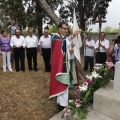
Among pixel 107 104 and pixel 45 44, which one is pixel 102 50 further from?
pixel 107 104

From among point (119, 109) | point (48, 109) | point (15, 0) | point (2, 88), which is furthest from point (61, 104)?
point (15, 0)

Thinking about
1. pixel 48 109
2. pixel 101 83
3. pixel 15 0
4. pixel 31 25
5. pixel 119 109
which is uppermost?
pixel 15 0

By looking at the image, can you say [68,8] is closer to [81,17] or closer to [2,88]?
[81,17]

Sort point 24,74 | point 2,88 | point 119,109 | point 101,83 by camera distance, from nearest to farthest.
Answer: point 119,109 → point 101,83 → point 2,88 → point 24,74

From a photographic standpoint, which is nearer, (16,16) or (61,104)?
(61,104)

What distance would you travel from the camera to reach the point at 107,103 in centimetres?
376

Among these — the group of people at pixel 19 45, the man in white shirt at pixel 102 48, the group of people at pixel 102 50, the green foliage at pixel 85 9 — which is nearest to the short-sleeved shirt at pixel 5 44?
the group of people at pixel 19 45

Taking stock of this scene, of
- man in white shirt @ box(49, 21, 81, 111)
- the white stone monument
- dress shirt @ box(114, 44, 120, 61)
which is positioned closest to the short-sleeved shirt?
dress shirt @ box(114, 44, 120, 61)

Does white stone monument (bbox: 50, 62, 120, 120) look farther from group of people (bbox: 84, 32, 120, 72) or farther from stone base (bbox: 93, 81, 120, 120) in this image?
group of people (bbox: 84, 32, 120, 72)

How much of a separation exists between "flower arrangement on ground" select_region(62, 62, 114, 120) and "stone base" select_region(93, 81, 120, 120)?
0.18 m

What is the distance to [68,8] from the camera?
15.3 meters

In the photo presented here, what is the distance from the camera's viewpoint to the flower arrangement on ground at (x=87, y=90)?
3.82m

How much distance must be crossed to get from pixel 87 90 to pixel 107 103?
504mm

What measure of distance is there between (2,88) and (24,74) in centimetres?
150
